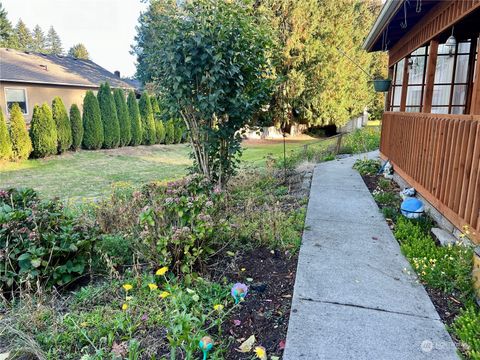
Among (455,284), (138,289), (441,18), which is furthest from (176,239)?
(441,18)

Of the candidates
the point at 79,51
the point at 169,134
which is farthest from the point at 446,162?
the point at 79,51

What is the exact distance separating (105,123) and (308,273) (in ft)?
43.5

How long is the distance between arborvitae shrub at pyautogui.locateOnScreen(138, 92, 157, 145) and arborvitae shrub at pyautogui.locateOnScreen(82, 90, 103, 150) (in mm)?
2438

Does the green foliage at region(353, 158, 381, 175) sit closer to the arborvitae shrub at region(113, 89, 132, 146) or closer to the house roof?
the arborvitae shrub at region(113, 89, 132, 146)

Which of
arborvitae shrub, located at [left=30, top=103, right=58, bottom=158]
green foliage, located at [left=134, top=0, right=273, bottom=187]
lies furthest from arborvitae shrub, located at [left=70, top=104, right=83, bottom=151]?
green foliage, located at [left=134, top=0, right=273, bottom=187]

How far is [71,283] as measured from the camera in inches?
117

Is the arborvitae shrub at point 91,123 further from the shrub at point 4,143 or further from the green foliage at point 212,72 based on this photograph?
the green foliage at point 212,72

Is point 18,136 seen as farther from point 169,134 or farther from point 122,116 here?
point 169,134

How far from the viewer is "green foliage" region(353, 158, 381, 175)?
23.6 ft

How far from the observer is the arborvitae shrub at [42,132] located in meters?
11.6

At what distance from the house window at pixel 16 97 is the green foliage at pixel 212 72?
1411 centimetres

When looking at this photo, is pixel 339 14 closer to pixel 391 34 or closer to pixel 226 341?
pixel 391 34

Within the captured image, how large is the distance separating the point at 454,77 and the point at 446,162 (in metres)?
3.46

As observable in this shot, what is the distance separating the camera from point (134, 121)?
1551cm
